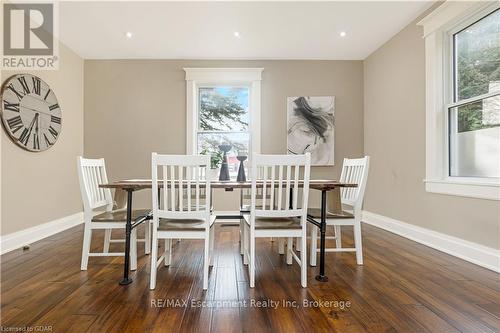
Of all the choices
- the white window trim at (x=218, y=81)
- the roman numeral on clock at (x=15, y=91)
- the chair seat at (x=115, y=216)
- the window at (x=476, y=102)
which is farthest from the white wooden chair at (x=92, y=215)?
the window at (x=476, y=102)

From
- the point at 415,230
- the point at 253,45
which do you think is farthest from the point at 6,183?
the point at 415,230

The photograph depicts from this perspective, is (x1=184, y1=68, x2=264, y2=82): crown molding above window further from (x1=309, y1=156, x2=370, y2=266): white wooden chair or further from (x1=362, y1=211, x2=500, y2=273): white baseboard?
(x1=362, y1=211, x2=500, y2=273): white baseboard

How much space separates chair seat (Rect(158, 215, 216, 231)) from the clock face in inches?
87.5

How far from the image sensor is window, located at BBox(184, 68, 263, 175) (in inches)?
180

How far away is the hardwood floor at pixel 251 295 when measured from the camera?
5.10 ft

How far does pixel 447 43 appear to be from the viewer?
2.99 metres

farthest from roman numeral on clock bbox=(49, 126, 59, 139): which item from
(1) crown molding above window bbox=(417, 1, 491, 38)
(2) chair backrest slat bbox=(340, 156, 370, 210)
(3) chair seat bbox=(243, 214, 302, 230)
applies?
(1) crown molding above window bbox=(417, 1, 491, 38)

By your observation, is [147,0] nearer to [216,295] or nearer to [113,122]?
[113,122]

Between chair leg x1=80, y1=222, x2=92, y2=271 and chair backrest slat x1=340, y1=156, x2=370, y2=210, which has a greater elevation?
chair backrest slat x1=340, y1=156, x2=370, y2=210

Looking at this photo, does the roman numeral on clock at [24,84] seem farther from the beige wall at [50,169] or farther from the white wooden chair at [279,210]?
the white wooden chair at [279,210]

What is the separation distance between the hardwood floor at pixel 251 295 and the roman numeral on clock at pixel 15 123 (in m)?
1.34

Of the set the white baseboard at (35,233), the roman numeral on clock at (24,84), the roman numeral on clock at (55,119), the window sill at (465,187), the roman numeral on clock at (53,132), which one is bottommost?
the white baseboard at (35,233)

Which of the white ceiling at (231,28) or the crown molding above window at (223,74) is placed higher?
the white ceiling at (231,28)

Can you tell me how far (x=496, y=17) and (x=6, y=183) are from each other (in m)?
5.09
